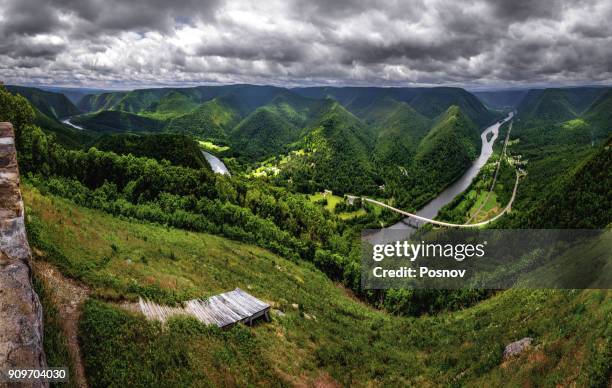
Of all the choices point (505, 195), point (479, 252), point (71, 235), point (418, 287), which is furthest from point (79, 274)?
point (505, 195)

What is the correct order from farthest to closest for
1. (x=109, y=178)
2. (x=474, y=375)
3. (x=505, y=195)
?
(x=505, y=195) → (x=109, y=178) → (x=474, y=375)

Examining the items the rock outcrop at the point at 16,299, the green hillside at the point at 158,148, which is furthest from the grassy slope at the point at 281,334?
the green hillside at the point at 158,148

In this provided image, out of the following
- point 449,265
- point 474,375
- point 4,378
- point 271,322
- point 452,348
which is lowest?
point 449,265

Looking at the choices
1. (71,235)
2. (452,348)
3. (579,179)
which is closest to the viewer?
(71,235)

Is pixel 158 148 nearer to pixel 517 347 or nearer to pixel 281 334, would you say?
pixel 281 334

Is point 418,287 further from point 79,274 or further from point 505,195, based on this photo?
point 505,195

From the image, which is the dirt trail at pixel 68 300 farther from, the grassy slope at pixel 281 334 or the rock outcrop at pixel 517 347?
the rock outcrop at pixel 517 347

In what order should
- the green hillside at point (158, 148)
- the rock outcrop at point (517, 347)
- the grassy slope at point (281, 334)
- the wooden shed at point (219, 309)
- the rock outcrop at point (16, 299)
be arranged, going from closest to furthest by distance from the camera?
the rock outcrop at point (16, 299), the grassy slope at point (281, 334), the wooden shed at point (219, 309), the rock outcrop at point (517, 347), the green hillside at point (158, 148)
